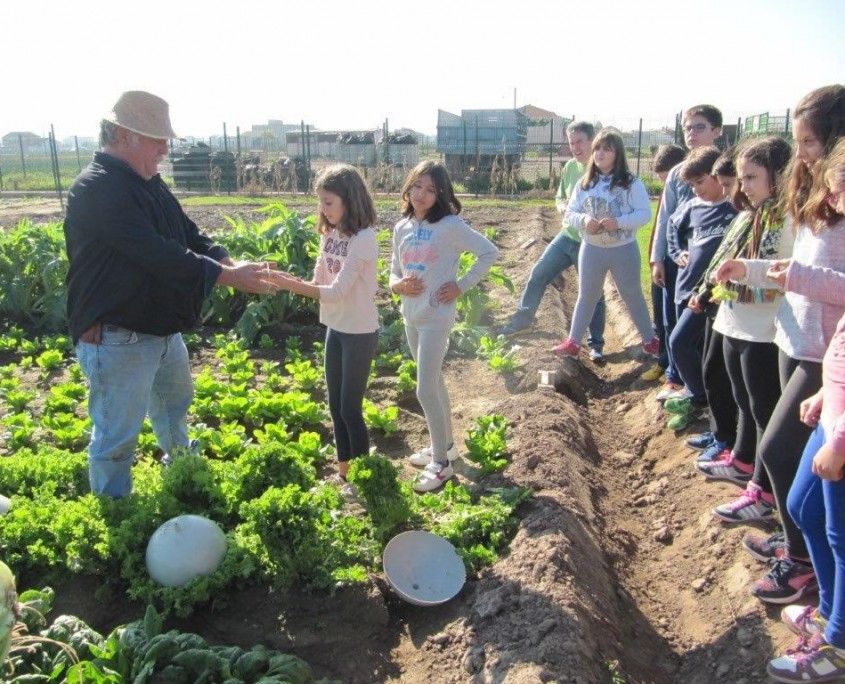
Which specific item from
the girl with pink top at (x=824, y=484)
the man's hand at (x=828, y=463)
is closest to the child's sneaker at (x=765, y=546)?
the girl with pink top at (x=824, y=484)

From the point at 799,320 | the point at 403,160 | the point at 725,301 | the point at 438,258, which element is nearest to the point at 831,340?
the point at 799,320

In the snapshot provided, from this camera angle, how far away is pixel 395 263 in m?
4.48

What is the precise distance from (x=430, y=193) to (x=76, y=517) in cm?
234

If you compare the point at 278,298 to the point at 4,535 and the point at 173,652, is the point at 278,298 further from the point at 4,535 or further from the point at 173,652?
the point at 173,652

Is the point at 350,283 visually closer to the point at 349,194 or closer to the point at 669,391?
the point at 349,194

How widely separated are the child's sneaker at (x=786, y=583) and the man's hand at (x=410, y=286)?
2147 millimetres

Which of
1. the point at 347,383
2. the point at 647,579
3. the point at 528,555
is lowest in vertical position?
the point at 647,579

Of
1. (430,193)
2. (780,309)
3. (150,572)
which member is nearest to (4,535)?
(150,572)

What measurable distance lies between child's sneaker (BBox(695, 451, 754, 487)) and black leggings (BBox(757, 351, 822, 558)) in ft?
3.27

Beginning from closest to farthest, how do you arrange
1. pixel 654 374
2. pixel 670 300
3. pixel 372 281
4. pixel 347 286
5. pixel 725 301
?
pixel 725 301 < pixel 347 286 < pixel 372 281 < pixel 670 300 < pixel 654 374

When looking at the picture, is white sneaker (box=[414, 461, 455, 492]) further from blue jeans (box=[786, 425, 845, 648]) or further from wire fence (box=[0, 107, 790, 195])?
wire fence (box=[0, 107, 790, 195])

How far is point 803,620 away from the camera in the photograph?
302 centimetres

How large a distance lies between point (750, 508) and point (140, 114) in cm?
347

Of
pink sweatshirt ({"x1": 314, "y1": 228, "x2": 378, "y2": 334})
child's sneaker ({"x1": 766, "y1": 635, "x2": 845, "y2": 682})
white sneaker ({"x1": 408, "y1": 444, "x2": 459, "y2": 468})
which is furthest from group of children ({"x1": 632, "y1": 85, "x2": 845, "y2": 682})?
pink sweatshirt ({"x1": 314, "y1": 228, "x2": 378, "y2": 334})
